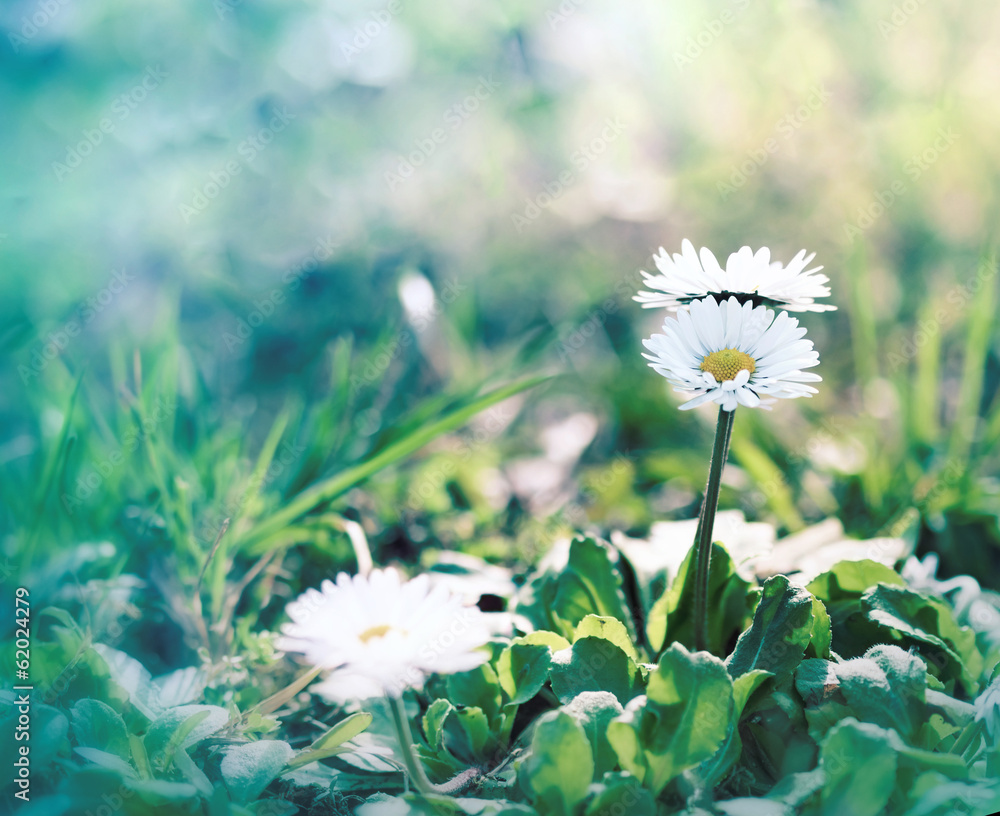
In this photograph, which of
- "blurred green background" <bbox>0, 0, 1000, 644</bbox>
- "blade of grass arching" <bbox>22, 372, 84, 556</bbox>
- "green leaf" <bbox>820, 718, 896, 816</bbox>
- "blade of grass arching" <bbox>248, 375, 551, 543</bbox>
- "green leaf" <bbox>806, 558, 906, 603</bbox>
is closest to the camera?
"green leaf" <bbox>820, 718, 896, 816</bbox>

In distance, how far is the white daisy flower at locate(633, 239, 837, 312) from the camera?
2.92 ft

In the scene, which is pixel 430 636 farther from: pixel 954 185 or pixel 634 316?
pixel 954 185

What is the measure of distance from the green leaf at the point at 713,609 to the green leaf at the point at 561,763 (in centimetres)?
→ 29

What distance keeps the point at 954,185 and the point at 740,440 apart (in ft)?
5.80

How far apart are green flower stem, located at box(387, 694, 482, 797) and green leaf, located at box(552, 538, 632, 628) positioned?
0.26 m

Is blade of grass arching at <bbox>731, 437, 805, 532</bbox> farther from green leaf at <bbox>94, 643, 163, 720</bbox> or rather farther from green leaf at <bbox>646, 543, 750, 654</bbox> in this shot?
green leaf at <bbox>94, 643, 163, 720</bbox>

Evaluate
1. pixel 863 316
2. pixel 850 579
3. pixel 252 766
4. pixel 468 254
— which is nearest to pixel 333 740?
pixel 252 766

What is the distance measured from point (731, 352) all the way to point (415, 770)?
0.55m

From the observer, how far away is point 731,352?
0.85 meters

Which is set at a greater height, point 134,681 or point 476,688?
point 134,681

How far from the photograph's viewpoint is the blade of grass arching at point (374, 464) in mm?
1388

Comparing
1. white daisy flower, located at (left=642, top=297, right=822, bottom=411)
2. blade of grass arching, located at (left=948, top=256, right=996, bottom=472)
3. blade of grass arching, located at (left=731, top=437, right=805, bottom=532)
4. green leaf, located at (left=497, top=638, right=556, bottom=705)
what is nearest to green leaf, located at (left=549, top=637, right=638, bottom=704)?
green leaf, located at (left=497, top=638, right=556, bottom=705)

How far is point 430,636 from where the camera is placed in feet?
2.60

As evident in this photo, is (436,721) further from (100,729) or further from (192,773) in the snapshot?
(100,729)
